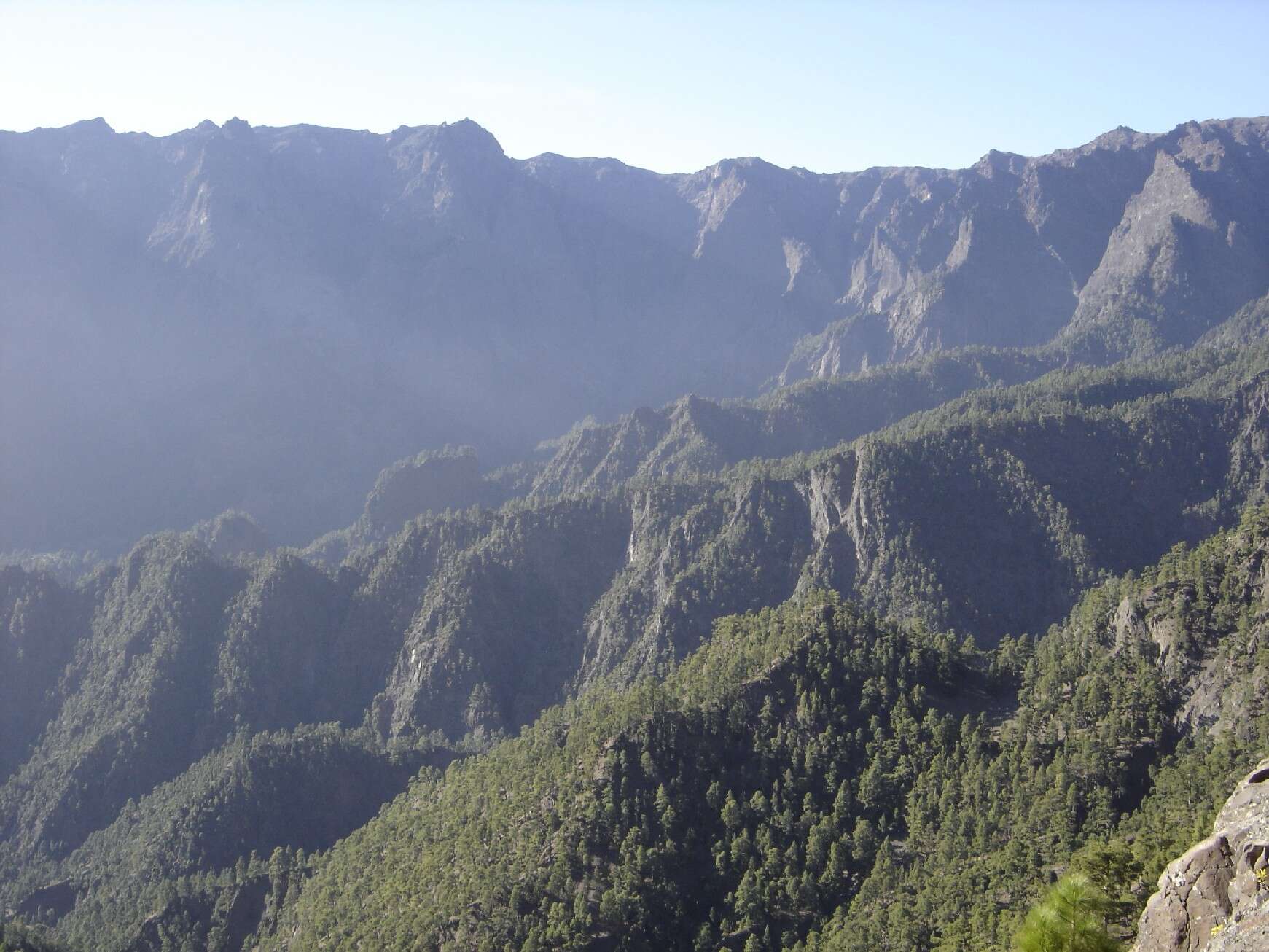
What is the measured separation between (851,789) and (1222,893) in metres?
65.5

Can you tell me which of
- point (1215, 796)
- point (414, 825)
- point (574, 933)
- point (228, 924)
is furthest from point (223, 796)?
point (1215, 796)

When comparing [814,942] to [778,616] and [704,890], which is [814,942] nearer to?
[704,890]

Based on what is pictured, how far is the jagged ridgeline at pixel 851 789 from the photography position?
310ft

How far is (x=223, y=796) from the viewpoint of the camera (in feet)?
630

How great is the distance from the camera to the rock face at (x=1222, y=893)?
46.4 meters

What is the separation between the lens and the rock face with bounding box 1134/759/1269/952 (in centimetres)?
4638

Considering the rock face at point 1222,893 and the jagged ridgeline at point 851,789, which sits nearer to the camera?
the rock face at point 1222,893

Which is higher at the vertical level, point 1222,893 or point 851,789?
point 1222,893

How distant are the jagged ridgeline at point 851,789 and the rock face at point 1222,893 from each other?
28.4 m

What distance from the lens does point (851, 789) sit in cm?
11319

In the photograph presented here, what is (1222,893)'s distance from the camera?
49.3m

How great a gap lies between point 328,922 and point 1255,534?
384 ft

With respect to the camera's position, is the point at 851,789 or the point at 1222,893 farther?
the point at 851,789

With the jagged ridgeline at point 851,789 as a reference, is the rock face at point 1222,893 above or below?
above
